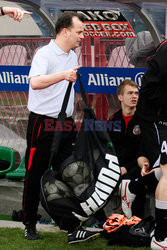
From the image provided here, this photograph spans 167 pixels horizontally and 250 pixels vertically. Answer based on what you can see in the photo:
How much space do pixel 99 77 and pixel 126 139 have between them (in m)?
0.82

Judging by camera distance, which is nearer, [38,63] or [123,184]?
[38,63]

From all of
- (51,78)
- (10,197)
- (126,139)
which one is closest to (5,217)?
(10,197)

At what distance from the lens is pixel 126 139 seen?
560cm

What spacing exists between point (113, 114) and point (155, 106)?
4.51 ft

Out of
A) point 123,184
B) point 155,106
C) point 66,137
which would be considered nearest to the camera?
point 155,106

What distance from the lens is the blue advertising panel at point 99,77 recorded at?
5906mm

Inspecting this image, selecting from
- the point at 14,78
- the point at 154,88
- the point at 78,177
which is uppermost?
the point at 14,78

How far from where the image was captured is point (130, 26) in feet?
19.3

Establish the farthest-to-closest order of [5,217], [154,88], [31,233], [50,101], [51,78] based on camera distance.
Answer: [5,217]
[31,233]
[50,101]
[51,78]
[154,88]

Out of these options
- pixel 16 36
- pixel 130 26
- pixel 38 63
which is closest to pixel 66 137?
pixel 38 63

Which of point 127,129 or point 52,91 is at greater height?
point 52,91

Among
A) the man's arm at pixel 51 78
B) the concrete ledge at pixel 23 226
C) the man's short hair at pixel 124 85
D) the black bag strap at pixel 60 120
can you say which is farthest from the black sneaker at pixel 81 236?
the man's short hair at pixel 124 85

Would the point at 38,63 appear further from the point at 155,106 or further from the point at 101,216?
the point at 101,216

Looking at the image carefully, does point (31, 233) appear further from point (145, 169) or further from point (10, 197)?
point (145, 169)
